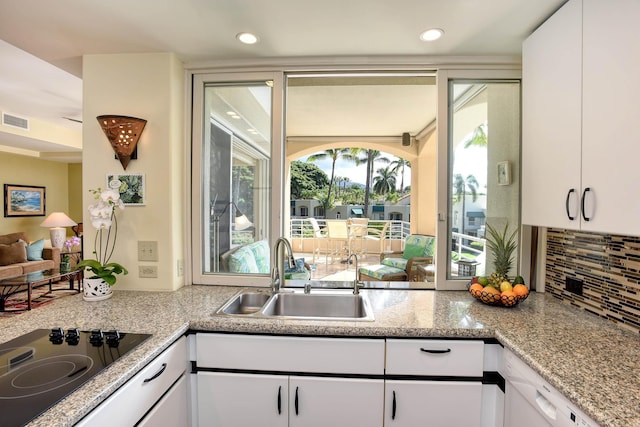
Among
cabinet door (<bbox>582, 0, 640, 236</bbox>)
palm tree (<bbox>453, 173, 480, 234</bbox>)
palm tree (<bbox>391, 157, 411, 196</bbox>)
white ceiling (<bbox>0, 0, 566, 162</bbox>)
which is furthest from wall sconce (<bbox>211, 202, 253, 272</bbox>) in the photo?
palm tree (<bbox>391, 157, 411, 196</bbox>)

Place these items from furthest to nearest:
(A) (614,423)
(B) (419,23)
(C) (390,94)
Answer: (C) (390,94) < (B) (419,23) < (A) (614,423)

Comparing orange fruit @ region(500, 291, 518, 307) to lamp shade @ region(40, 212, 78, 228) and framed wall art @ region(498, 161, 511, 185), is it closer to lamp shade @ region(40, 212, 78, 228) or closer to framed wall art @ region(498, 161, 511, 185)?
framed wall art @ region(498, 161, 511, 185)

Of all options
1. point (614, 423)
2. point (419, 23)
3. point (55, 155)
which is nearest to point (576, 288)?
point (614, 423)

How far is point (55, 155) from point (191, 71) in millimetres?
6188

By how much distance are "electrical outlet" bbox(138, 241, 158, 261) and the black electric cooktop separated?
25.2 inches

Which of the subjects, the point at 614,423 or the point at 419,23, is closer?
the point at 614,423

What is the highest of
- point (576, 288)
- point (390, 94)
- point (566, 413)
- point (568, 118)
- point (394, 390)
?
point (390, 94)

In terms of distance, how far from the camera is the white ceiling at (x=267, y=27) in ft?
4.65

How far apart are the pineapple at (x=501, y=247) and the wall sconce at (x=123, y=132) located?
229 cm

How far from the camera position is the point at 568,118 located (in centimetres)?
132

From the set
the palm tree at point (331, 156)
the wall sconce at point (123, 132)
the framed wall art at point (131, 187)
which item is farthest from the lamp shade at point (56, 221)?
the palm tree at point (331, 156)

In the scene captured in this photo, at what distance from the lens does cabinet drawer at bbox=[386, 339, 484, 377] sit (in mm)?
1360

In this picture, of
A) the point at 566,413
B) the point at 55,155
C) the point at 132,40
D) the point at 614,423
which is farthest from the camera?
the point at 55,155

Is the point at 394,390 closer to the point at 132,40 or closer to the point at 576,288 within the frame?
the point at 576,288
